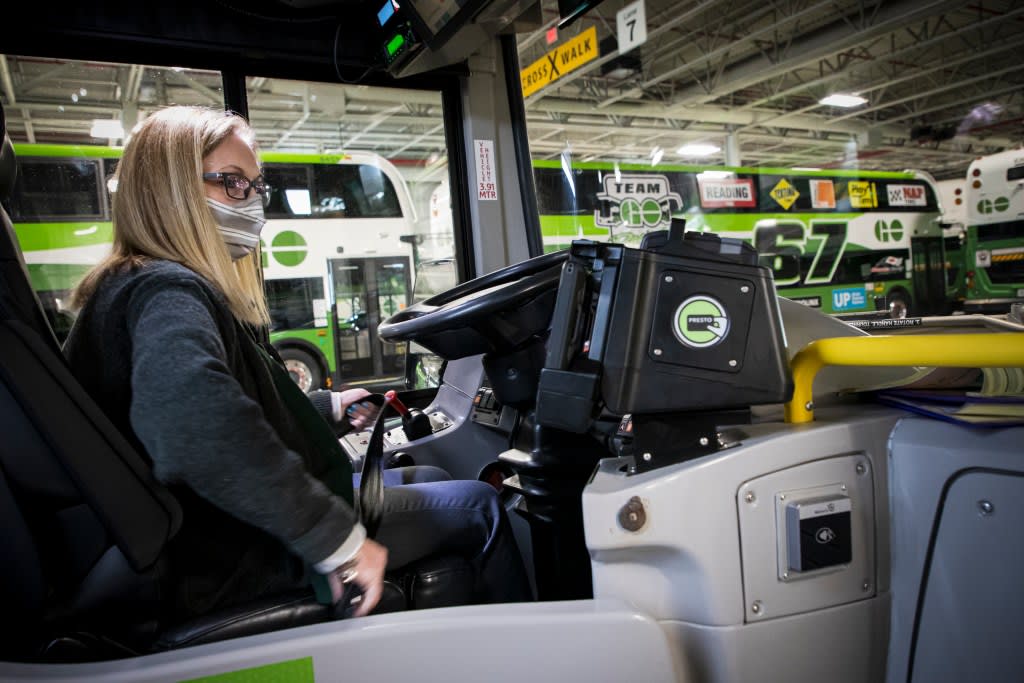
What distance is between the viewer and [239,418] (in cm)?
83

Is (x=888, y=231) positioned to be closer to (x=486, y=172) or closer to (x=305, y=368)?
(x=305, y=368)

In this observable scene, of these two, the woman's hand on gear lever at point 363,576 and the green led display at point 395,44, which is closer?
the woman's hand on gear lever at point 363,576

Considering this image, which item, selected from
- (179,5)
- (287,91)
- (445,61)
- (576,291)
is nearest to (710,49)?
(287,91)

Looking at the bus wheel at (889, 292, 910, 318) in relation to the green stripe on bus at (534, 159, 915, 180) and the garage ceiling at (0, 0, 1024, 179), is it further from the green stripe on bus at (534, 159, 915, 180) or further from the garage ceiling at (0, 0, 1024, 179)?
the garage ceiling at (0, 0, 1024, 179)

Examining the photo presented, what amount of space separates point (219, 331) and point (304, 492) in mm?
280

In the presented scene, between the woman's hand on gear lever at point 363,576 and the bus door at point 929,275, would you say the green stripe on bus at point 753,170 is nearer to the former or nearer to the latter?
the bus door at point 929,275

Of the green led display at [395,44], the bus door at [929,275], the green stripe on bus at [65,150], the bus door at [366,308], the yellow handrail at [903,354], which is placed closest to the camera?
the yellow handrail at [903,354]

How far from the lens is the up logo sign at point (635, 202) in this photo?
6324 mm

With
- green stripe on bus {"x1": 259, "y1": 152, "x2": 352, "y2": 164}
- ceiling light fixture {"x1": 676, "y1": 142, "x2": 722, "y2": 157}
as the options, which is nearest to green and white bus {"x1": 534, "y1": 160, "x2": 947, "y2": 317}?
green stripe on bus {"x1": 259, "y1": 152, "x2": 352, "y2": 164}

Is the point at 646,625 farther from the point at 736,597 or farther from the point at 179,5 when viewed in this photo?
the point at 179,5

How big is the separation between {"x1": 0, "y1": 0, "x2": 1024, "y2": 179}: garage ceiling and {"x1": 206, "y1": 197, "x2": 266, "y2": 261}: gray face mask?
1784 millimetres

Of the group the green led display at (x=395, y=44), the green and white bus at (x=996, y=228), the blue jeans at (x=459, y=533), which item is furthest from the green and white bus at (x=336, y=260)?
the blue jeans at (x=459, y=533)

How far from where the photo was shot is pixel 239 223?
4.02ft

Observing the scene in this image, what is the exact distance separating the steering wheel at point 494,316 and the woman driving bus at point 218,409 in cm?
26
